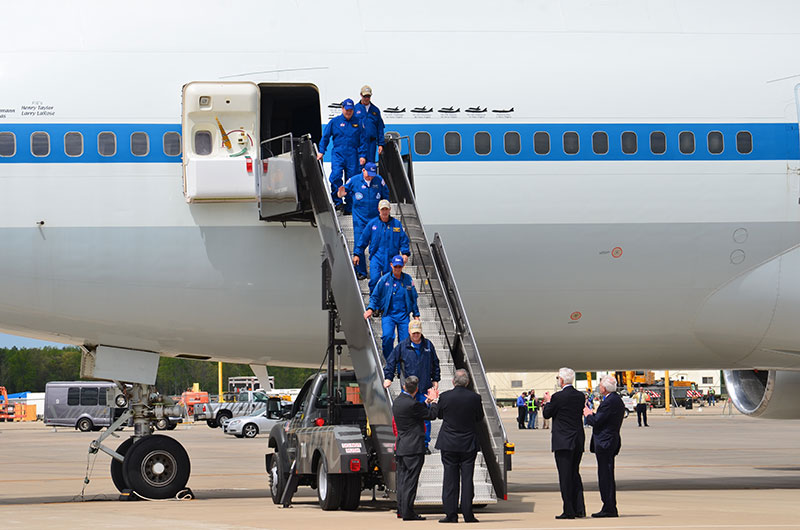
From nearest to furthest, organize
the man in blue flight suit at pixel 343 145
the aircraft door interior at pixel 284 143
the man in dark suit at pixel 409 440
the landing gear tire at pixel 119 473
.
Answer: the man in dark suit at pixel 409 440, the aircraft door interior at pixel 284 143, the man in blue flight suit at pixel 343 145, the landing gear tire at pixel 119 473

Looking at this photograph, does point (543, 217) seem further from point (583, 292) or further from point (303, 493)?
point (303, 493)

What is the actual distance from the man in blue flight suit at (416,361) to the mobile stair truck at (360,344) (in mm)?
349

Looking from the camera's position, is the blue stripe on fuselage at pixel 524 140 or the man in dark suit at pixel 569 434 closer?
the man in dark suit at pixel 569 434

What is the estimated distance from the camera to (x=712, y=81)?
51.6 feet

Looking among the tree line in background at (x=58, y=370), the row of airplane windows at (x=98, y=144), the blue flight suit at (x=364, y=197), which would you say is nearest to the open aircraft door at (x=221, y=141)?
the row of airplane windows at (x=98, y=144)

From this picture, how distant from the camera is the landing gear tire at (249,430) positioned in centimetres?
4678

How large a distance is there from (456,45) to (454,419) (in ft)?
18.4

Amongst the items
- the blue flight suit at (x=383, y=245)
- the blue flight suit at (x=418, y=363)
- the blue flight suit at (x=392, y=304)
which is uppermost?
the blue flight suit at (x=383, y=245)

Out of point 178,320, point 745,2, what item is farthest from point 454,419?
point 745,2

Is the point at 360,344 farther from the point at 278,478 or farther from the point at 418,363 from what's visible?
the point at 278,478

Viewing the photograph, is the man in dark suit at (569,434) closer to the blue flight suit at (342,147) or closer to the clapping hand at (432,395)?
the clapping hand at (432,395)

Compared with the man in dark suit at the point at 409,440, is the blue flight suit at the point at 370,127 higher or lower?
higher

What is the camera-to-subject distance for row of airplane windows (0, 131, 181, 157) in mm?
14453

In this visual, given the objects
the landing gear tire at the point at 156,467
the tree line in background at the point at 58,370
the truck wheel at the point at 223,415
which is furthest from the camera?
the tree line in background at the point at 58,370
